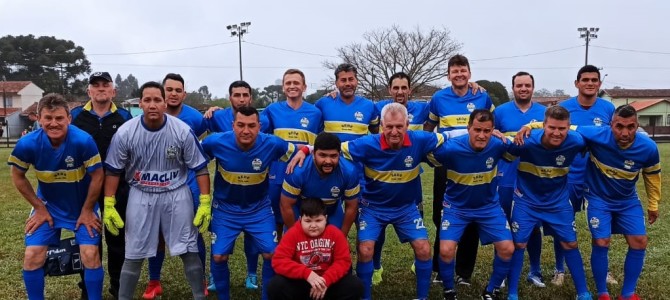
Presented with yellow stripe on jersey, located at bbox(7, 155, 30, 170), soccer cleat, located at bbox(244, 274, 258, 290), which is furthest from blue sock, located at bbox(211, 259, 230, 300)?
yellow stripe on jersey, located at bbox(7, 155, 30, 170)

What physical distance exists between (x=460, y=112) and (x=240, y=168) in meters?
2.56

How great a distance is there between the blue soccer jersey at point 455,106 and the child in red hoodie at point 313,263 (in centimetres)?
211

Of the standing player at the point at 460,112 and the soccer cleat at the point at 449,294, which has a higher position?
the standing player at the point at 460,112

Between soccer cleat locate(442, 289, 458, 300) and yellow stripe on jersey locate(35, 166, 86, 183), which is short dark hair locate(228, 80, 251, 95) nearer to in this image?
yellow stripe on jersey locate(35, 166, 86, 183)

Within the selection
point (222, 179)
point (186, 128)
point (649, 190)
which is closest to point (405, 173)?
point (222, 179)

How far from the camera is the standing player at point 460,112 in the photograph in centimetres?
558

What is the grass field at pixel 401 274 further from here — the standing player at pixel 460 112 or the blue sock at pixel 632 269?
the blue sock at pixel 632 269

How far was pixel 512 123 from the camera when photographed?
5461 millimetres

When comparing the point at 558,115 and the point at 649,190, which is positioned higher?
the point at 558,115

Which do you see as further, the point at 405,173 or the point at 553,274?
the point at 553,274

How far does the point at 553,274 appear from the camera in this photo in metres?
5.88

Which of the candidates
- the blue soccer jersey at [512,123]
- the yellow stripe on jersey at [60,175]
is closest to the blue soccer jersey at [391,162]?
the blue soccer jersey at [512,123]

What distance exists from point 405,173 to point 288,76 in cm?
174

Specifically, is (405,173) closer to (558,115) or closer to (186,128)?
(558,115)
